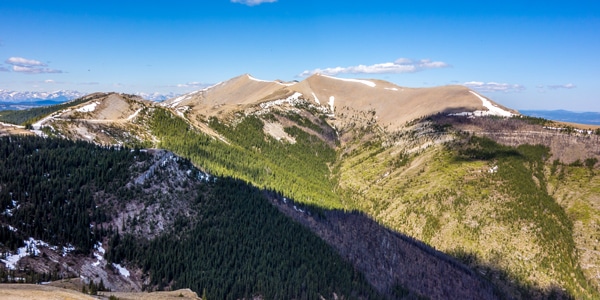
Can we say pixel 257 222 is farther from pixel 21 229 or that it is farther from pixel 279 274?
pixel 21 229

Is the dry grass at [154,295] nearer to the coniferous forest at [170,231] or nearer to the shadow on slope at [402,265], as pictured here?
the coniferous forest at [170,231]

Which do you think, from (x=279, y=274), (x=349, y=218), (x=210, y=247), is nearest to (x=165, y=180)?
(x=210, y=247)

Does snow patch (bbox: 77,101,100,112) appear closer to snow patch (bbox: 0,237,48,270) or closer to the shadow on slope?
the shadow on slope

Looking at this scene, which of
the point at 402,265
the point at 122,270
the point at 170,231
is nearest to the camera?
the point at 122,270

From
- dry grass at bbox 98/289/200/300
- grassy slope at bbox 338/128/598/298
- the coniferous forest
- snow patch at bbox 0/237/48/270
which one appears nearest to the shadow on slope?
grassy slope at bbox 338/128/598/298

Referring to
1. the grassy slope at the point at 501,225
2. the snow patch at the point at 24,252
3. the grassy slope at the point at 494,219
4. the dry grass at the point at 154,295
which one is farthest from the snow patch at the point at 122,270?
the grassy slope at the point at 501,225

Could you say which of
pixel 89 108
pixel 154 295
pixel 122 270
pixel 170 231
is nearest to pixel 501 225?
pixel 170 231

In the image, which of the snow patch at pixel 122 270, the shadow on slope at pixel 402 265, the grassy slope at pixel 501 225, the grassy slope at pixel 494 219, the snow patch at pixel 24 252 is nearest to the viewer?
the snow patch at pixel 24 252

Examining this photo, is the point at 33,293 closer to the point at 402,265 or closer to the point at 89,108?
the point at 402,265
